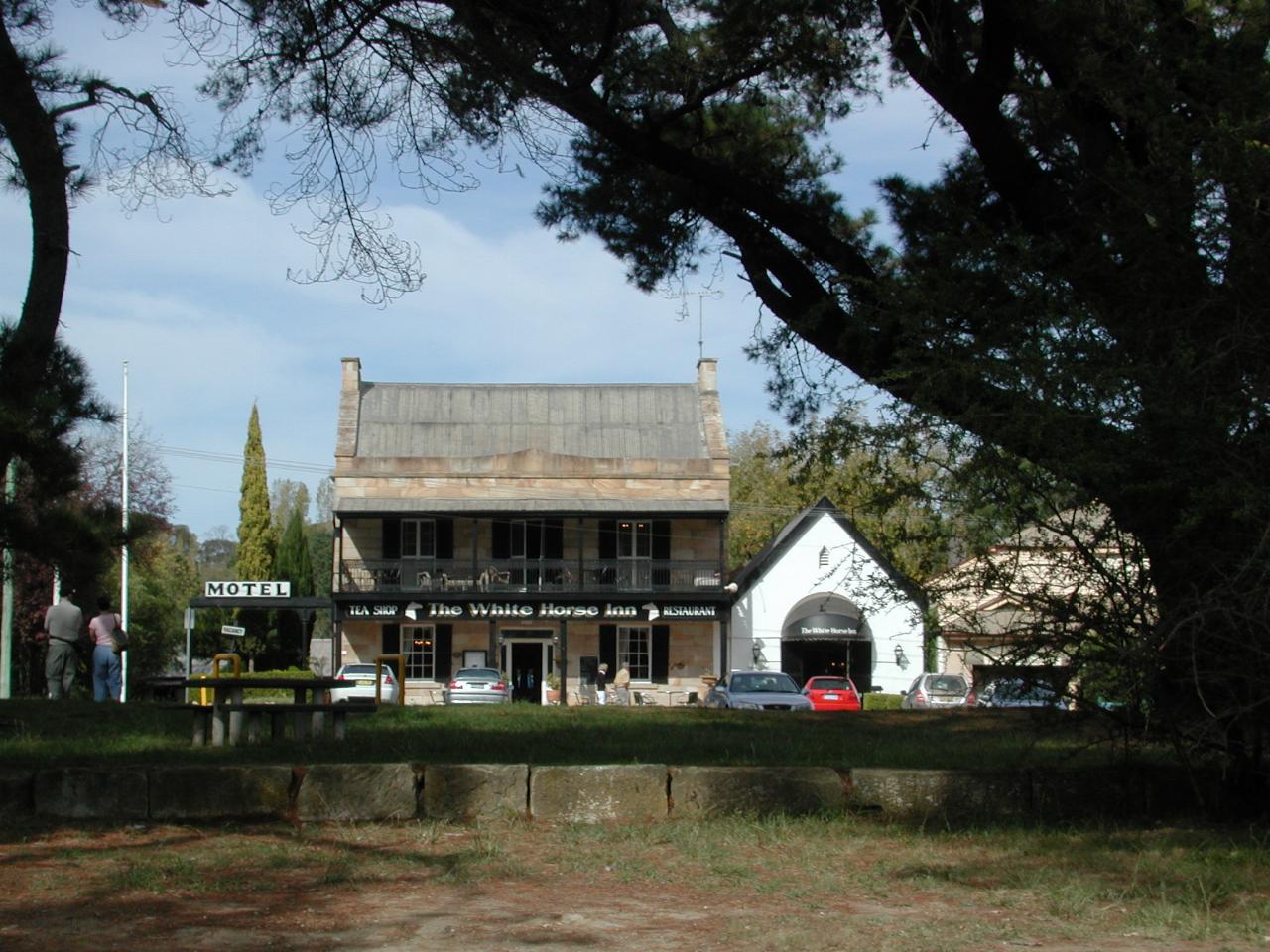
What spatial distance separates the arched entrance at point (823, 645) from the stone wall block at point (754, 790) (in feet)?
107

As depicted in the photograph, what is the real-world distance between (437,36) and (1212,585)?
20.4 feet

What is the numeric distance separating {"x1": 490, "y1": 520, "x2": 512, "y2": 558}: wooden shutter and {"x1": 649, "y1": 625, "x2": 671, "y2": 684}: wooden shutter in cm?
496

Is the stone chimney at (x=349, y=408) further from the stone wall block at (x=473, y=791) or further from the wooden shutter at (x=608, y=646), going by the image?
the stone wall block at (x=473, y=791)

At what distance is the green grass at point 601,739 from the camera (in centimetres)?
909

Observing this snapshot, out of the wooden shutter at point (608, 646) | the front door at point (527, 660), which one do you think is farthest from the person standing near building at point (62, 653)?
the front door at point (527, 660)

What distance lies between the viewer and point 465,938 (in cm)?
525

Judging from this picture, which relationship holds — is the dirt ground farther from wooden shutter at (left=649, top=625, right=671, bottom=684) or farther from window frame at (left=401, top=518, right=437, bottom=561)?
window frame at (left=401, top=518, right=437, bottom=561)

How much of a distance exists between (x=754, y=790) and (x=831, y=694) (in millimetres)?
24431

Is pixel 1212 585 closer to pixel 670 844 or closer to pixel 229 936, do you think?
pixel 670 844

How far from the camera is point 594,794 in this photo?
779 cm

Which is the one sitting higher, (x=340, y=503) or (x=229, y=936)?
(x=340, y=503)

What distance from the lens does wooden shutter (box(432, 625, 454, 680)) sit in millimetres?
42188

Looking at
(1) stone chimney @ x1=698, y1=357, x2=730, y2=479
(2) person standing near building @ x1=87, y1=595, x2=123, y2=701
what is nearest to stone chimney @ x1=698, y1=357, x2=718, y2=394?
(1) stone chimney @ x1=698, y1=357, x2=730, y2=479

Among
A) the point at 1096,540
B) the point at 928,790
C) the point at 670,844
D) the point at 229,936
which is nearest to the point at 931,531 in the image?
the point at 1096,540
